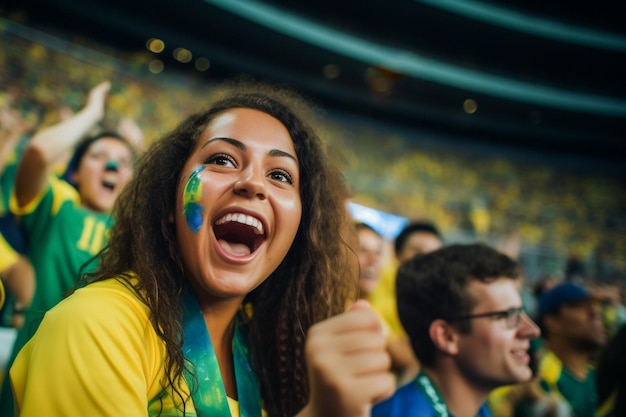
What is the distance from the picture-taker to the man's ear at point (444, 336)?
5.91 ft

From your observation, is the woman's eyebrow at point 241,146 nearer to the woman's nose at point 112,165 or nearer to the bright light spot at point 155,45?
the woman's nose at point 112,165

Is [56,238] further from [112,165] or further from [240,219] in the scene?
[240,219]

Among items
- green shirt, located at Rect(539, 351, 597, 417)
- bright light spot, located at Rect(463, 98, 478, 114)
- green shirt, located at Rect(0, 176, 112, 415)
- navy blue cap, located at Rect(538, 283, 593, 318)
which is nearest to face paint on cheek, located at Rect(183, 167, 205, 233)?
green shirt, located at Rect(0, 176, 112, 415)

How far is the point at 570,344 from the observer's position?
10.0ft

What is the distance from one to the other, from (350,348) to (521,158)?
52.8 ft

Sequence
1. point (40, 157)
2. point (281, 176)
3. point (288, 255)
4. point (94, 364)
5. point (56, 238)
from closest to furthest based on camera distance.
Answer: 1. point (94, 364)
2. point (281, 176)
3. point (288, 255)
4. point (40, 157)
5. point (56, 238)

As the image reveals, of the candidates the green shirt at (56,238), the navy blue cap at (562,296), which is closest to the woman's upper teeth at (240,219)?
the green shirt at (56,238)

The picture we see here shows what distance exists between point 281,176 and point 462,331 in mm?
984

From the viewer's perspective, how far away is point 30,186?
220 cm

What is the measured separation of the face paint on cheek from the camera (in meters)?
1.19

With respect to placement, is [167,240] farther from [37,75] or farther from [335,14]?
[335,14]

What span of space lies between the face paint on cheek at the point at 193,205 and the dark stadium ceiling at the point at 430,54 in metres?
9.73

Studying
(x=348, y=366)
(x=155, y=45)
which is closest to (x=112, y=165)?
(x=348, y=366)

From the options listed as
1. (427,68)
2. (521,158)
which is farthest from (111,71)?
(521,158)
